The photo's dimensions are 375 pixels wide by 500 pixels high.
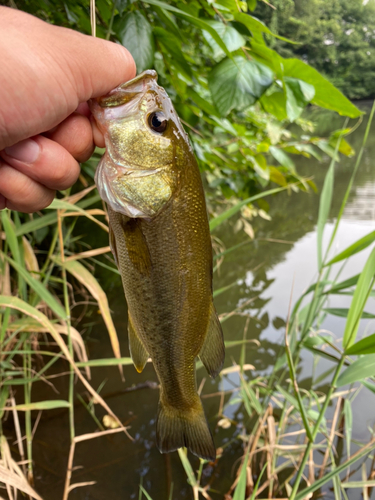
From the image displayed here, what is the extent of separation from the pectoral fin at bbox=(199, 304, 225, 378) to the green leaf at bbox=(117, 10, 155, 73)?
0.82m

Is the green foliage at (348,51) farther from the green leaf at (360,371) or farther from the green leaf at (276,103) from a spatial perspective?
the green leaf at (360,371)

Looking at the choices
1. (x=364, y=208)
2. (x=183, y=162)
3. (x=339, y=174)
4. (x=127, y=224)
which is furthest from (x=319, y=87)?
(x=339, y=174)

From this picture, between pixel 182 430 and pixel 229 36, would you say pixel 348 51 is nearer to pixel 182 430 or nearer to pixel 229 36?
pixel 229 36

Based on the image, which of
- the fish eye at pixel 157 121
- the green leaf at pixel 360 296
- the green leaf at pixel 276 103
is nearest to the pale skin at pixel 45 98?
the fish eye at pixel 157 121

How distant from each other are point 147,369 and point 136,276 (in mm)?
1593

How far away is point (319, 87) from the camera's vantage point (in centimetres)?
115

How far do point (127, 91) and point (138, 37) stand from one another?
43 cm

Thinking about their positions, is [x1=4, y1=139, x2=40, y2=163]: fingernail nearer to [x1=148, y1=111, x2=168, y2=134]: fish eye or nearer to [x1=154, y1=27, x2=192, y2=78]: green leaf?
[x1=148, y1=111, x2=168, y2=134]: fish eye

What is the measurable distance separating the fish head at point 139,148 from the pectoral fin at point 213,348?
0.35m

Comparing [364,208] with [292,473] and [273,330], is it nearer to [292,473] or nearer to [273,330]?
[273,330]

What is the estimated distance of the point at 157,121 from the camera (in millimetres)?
848

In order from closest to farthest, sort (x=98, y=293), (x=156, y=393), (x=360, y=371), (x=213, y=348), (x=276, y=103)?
1. (x=213, y=348)
2. (x=360, y=371)
3. (x=276, y=103)
4. (x=98, y=293)
5. (x=156, y=393)

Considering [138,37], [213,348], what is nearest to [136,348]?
[213,348]

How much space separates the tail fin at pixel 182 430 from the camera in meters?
1.00
